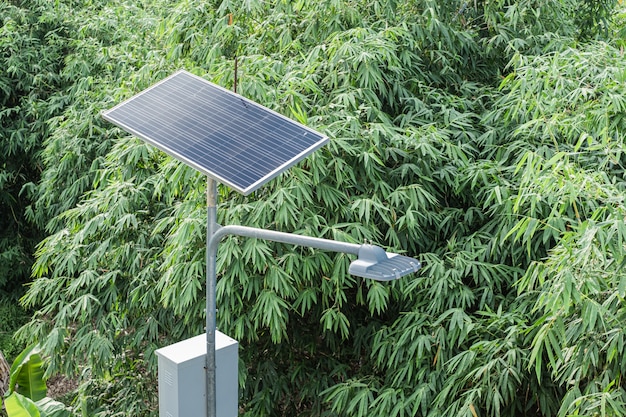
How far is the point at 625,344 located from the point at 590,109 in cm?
141

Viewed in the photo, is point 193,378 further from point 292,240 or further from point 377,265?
point 377,265

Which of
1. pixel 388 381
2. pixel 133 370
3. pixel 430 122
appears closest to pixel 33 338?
pixel 133 370

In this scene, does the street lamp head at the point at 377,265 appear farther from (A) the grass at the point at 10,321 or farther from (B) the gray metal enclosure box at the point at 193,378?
(A) the grass at the point at 10,321

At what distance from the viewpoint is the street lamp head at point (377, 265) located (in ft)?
6.32

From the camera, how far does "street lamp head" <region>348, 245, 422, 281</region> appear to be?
6.32 feet

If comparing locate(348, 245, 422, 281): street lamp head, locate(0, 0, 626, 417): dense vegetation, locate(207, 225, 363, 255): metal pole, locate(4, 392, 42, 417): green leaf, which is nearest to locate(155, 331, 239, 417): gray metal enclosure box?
locate(207, 225, 363, 255): metal pole

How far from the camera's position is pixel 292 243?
7.02 feet

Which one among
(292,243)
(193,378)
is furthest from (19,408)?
(292,243)

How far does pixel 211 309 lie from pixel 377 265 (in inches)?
26.9

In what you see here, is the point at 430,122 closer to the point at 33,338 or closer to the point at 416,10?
the point at 416,10

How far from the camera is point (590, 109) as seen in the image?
389 cm

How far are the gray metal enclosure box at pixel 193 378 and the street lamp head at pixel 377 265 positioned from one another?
717 mm

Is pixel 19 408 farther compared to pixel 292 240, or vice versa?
pixel 19 408

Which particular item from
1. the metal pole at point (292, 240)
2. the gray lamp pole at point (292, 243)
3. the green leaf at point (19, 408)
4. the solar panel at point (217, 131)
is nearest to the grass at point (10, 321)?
the green leaf at point (19, 408)
